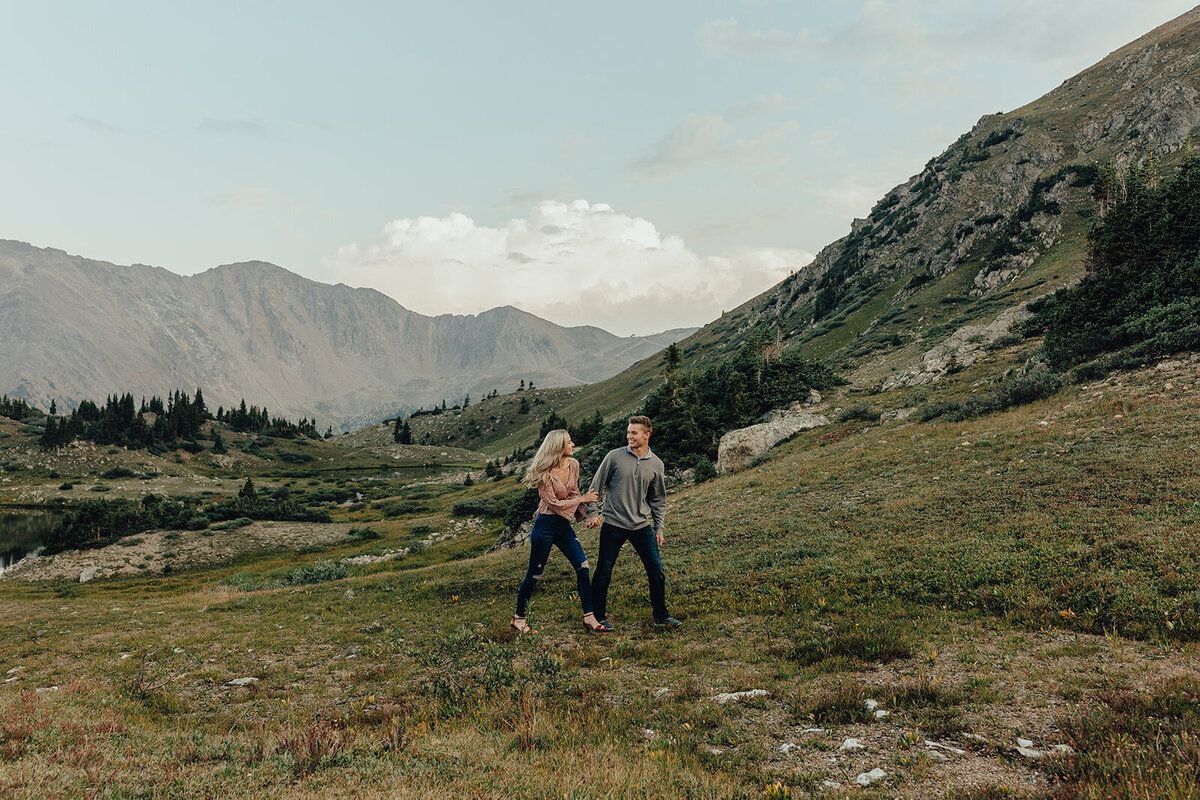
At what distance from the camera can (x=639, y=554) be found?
11.5 metres

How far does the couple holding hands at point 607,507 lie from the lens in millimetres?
11664

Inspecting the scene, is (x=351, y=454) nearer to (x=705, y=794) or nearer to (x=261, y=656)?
(x=261, y=656)

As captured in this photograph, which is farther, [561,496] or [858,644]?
[561,496]

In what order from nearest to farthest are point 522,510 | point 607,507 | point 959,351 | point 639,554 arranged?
point 639,554 < point 607,507 < point 522,510 < point 959,351

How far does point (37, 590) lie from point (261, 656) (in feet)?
158

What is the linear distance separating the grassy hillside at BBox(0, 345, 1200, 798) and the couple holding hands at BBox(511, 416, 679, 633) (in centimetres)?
139

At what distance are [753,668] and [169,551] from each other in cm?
6525

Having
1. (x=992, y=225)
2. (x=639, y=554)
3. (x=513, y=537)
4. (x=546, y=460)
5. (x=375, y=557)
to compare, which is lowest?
(x=375, y=557)

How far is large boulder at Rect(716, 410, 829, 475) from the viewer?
38.2 meters

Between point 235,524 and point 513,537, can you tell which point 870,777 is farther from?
point 235,524

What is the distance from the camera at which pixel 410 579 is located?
82.3ft

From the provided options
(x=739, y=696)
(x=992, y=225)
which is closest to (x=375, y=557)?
(x=739, y=696)

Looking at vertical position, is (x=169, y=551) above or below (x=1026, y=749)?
below

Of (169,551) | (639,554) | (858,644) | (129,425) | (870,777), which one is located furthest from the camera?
(129,425)
